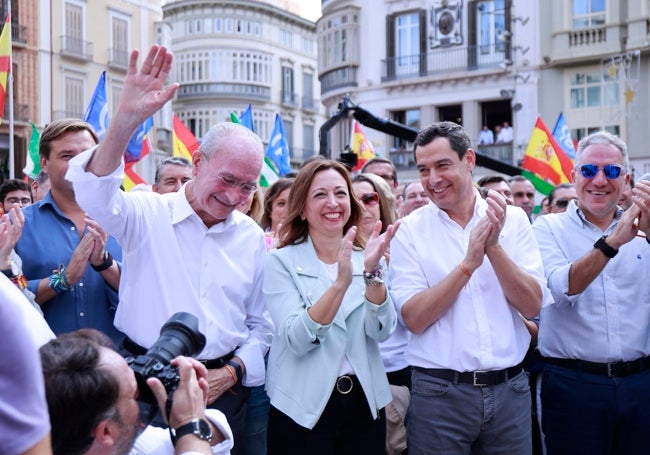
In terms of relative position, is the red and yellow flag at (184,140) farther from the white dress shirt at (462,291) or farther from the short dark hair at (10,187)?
the white dress shirt at (462,291)

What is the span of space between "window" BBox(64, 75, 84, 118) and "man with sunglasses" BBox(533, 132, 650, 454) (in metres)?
31.9

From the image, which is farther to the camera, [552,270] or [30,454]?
[552,270]

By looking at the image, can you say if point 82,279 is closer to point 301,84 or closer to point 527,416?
point 527,416

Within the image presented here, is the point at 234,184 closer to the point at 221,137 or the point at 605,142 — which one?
the point at 221,137

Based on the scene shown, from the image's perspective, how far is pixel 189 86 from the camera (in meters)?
50.2

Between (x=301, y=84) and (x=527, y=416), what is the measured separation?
50129mm

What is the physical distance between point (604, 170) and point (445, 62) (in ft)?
78.8

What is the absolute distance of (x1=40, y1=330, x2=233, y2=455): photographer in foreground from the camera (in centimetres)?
188

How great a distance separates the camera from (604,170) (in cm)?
421

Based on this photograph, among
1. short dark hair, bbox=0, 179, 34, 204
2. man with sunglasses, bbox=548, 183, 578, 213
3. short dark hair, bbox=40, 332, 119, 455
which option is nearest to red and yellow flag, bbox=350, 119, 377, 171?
man with sunglasses, bbox=548, 183, 578, 213

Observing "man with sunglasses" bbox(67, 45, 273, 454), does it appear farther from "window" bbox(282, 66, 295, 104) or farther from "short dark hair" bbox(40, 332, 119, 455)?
"window" bbox(282, 66, 295, 104)

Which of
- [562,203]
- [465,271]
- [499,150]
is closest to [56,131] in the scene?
[465,271]

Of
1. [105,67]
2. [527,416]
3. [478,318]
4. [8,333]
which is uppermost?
[105,67]

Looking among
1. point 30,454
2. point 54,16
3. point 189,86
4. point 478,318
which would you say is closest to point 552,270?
point 478,318
